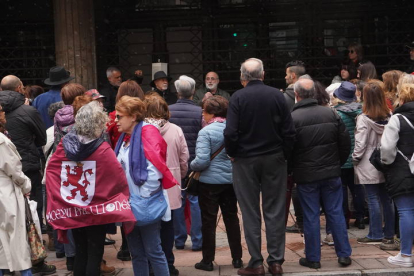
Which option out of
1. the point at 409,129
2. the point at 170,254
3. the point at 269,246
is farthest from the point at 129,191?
the point at 409,129

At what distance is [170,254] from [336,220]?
5.71 ft

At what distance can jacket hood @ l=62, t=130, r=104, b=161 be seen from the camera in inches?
238

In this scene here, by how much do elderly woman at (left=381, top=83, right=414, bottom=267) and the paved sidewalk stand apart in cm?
25

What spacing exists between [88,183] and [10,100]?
2263 mm

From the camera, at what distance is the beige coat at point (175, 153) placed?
7.45 meters

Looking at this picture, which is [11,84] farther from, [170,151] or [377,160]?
[377,160]

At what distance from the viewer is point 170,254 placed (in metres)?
7.15

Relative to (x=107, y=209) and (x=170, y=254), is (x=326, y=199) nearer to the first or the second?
(x=170, y=254)

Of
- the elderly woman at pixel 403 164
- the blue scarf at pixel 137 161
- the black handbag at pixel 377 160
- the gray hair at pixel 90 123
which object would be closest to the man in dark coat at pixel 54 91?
the gray hair at pixel 90 123

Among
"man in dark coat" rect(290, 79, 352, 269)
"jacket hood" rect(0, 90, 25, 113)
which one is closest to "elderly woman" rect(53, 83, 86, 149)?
"jacket hood" rect(0, 90, 25, 113)

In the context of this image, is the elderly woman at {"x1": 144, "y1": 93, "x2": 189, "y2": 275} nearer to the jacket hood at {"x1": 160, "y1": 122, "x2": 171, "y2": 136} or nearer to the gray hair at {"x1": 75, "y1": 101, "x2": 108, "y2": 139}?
the jacket hood at {"x1": 160, "y1": 122, "x2": 171, "y2": 136}

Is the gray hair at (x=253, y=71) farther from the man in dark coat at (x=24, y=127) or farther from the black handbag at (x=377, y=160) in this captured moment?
the man in dark coat at (x=24, y=127)

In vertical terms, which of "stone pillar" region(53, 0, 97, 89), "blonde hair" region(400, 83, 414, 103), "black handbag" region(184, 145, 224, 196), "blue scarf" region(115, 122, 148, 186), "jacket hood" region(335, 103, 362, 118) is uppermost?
"stone pillar" region(53, 0, 97, 89)

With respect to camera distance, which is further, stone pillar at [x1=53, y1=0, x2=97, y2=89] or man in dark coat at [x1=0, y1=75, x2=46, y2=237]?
stone pillar at [x1=53, y1=0, x2=97, y2=89]
